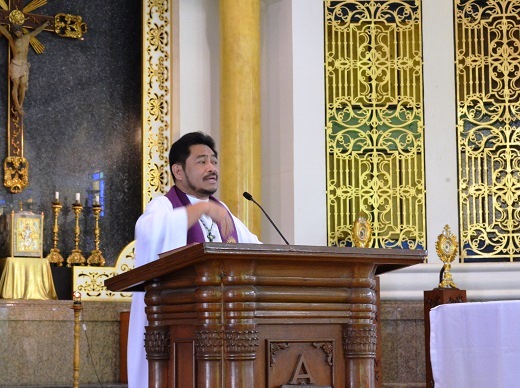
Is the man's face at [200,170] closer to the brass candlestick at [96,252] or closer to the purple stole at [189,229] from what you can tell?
the purple stole at [189,229]

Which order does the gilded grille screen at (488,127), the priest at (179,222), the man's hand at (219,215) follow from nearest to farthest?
1. the man's hand at (219,215)
2. the priest at (179,222)
3. the gilded grille screen at (488,127)

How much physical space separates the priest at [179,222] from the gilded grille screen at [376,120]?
380 cm

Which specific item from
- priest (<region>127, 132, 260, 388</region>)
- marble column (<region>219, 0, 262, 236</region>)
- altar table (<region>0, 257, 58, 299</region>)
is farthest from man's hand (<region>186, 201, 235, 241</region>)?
marble column (<region>219, 0, 262, 236</region>)

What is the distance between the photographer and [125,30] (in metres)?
8.77

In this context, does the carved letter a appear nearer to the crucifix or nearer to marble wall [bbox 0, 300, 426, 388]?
marble wall [bbox 0, 300, 426, 388]

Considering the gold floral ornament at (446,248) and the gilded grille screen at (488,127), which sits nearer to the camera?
the gold floral ornament at (446,248)

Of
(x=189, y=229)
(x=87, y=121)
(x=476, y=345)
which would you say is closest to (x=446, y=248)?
(x=476, y=345)

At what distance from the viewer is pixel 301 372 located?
3184mm

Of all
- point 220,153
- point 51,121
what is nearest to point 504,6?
point 220,153

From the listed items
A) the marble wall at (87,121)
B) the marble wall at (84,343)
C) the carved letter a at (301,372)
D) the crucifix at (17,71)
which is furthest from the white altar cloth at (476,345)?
the crucifix at (17,71)

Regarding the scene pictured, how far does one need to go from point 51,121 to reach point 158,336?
203 inches

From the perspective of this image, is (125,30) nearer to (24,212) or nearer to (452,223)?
(24,212)

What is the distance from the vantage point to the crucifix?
8000mm

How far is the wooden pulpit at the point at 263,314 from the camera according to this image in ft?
10.1
